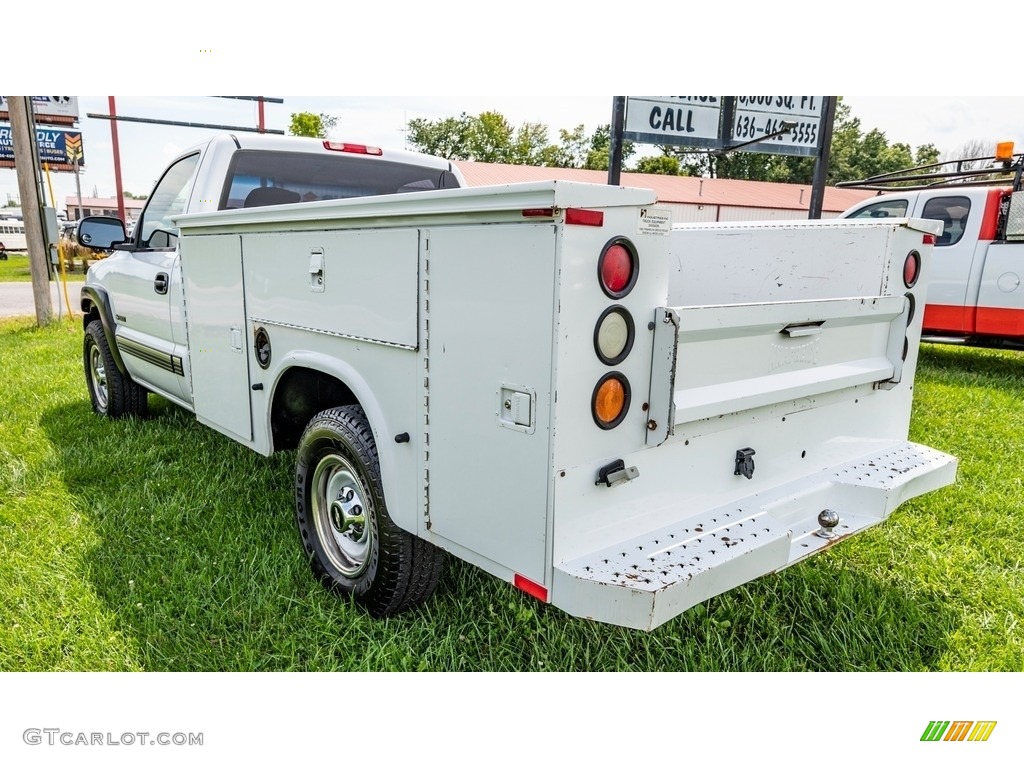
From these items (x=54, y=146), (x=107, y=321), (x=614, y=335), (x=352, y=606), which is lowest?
(x=352, y=606)

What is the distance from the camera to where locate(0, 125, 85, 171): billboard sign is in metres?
14.4

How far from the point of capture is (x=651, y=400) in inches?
80.7

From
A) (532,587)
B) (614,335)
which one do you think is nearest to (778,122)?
(614,335)

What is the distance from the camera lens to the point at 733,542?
2.16 m

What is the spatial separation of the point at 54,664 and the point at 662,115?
263 inches

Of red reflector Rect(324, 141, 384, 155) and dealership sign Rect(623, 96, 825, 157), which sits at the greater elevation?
dealership sign Rect(623, 96, 825, 157)

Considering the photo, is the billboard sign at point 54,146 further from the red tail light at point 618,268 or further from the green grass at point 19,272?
the red tail light at point 618,268

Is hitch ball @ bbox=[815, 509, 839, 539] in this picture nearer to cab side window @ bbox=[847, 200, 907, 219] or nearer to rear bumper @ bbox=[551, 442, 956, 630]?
rear bumper @ bbox=[551, 442, 956, 630]

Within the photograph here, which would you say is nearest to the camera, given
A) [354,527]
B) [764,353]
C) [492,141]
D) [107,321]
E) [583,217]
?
[583,217]

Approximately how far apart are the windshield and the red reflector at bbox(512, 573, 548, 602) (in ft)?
8.84

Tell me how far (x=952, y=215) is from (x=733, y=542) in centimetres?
759
